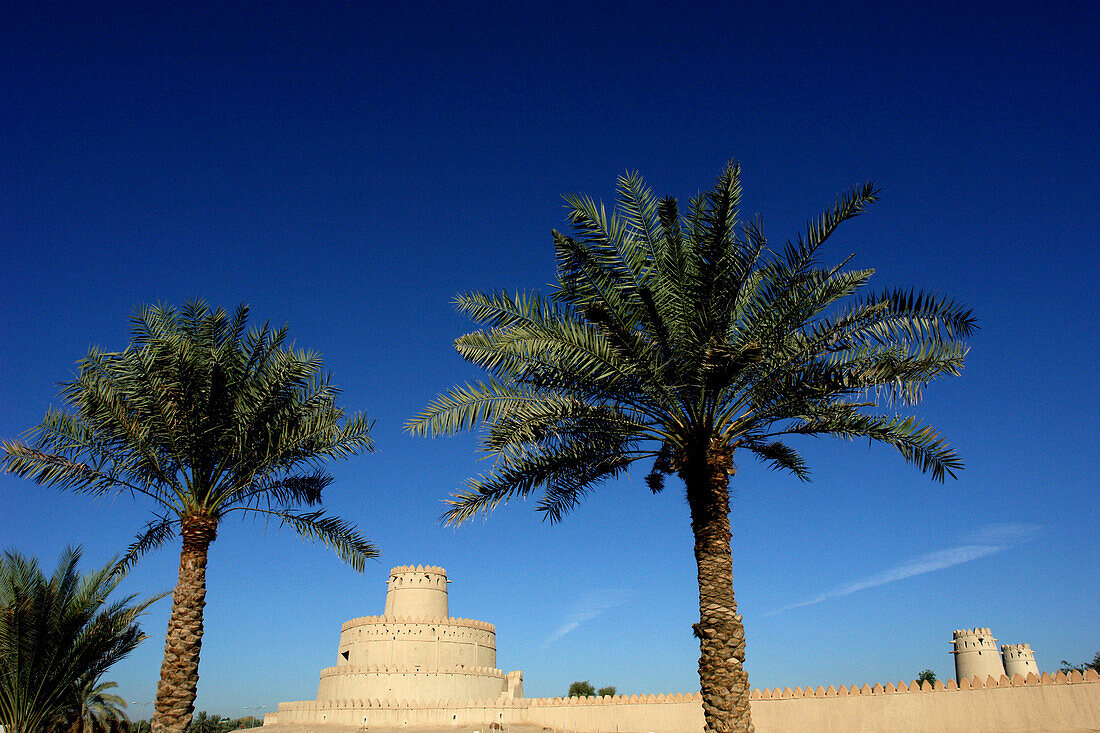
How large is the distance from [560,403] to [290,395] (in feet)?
17.9

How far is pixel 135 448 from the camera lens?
37.2 feet

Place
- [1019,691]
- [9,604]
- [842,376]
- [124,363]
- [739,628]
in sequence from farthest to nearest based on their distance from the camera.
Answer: [1019,691] < [9,604] < [124,363] < [842,376] < [739,628]

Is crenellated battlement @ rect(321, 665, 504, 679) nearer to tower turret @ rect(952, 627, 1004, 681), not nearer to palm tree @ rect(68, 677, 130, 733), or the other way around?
palm tree @ rect(68, 677, 130, 733)

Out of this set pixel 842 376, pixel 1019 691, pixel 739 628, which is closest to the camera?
pixel 739 628

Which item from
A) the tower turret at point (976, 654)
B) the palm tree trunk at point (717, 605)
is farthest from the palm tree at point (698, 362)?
the tower turret at point (976, 654)

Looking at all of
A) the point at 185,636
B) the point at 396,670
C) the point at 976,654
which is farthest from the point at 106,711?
the point at 976,654

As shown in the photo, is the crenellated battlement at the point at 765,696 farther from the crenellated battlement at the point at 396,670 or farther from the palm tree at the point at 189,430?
the palm tree at the point at 189,430

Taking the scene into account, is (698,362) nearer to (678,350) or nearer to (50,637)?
(678,350)

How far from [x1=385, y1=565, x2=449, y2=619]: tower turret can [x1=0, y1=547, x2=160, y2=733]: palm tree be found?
63.7 ft

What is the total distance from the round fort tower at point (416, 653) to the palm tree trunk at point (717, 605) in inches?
968

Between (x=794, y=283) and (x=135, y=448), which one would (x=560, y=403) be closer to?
(x=794, y=283)

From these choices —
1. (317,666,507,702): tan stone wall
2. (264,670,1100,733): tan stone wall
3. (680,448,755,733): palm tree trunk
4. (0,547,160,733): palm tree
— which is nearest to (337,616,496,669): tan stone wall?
(317,666,507,702): tan stone wall

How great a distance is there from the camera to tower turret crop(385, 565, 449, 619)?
110ft

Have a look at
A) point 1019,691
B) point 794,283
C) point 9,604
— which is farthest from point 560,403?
point 1019,691
